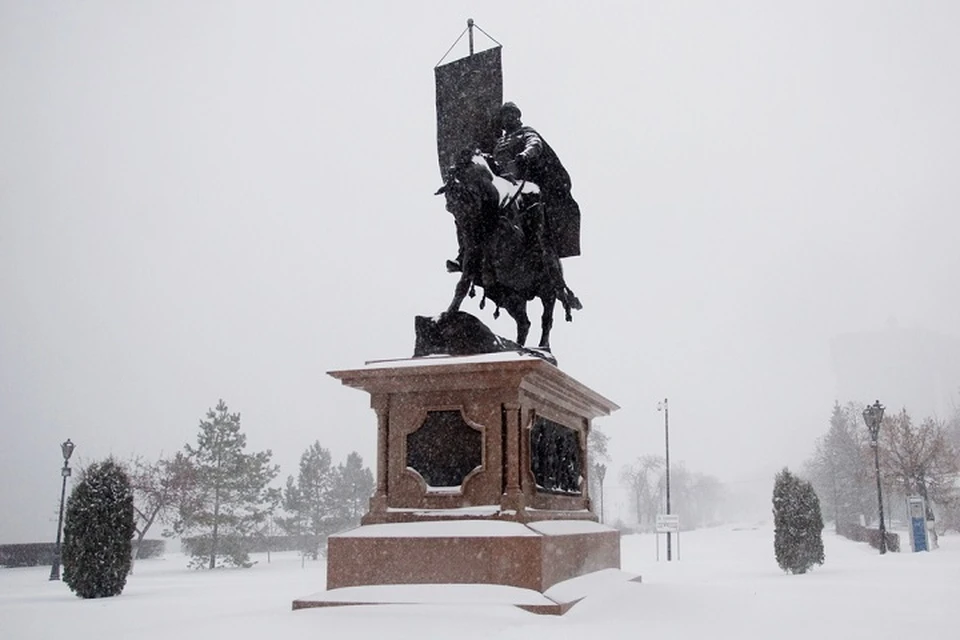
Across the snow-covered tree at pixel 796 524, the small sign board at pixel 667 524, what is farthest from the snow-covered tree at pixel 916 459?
the snow-covered tree at pixel 796 524

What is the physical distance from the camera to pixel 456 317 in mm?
8711

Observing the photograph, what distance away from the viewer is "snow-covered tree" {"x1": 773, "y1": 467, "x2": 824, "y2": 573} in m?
21.6

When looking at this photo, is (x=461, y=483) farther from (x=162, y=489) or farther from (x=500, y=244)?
(x=162, y=489)

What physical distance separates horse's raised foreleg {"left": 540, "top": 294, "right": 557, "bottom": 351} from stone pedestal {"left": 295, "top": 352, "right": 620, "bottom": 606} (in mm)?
1094

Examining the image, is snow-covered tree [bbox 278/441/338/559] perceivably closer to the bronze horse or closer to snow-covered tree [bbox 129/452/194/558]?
snow-covered tree [bbox 129/452/194/558]

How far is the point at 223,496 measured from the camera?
42469 mm

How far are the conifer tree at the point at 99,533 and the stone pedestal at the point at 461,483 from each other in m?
10.0

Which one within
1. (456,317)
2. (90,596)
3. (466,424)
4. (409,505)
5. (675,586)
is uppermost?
(456,317)

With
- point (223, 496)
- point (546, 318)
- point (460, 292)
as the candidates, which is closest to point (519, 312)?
point (546, 318)

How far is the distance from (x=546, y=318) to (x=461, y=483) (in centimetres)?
263

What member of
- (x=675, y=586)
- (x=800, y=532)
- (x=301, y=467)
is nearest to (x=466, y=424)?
(x=675, y=586)

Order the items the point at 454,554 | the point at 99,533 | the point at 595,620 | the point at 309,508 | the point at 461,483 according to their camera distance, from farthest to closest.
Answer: the point at 309,508 → the point at 99,533 → the point at 461,483 → the point at 454,554 → the point at 595,620

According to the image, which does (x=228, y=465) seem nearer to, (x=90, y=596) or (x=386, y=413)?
(x=90, y=596)

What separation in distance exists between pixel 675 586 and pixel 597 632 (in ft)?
10.9
